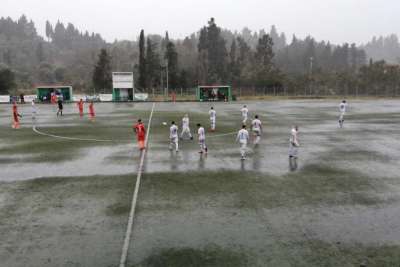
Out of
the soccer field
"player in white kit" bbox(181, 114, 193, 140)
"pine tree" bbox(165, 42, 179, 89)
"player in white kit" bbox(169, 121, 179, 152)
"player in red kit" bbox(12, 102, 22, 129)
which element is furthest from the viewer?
"pine tree" bbox(165, 42, 179, 89)

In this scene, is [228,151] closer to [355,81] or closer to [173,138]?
[173,138]

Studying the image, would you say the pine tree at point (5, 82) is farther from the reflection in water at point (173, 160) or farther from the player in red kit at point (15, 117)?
the reflection in water at point (173, 160)

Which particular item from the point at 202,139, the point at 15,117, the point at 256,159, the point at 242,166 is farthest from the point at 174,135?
the point at 15,117

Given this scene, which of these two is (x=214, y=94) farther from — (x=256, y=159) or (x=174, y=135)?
(x=256, y=159)

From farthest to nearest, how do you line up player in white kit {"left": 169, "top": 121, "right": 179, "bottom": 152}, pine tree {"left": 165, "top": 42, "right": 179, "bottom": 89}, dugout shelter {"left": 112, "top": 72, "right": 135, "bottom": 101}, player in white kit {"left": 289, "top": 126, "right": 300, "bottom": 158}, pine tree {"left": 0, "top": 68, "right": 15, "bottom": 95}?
pine tree {"left": 165, "top": 42, "right": 179, "bottom": 89}, pine tree {"left": 0, "top": 68, "right": 15, "bottom": 95}, dugout shelter {"left": 112, "top": 72, "right": 135, "bottom": 101}, player in white kit {"left": 169, "top": 121, "right": 179, "bottom": 152}, player in white kit {"left": 289, "top": 126, "right": 300, "bottom": 158}

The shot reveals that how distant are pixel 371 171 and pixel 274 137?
9.25 m

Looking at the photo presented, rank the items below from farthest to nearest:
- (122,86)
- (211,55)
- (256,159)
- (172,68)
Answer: (211,55), (172,68), (122,86), (256,159)

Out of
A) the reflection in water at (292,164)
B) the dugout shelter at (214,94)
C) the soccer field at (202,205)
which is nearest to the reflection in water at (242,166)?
the soccer field at (202,205)

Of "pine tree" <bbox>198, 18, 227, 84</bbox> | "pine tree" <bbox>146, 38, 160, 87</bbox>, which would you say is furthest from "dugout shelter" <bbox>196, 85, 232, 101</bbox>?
"pine tree" <bbox>198, 18, 227, 84</bbox>

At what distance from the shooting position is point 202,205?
1173 cm

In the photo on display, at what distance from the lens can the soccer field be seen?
28.5ft

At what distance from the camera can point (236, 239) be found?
30.7ft

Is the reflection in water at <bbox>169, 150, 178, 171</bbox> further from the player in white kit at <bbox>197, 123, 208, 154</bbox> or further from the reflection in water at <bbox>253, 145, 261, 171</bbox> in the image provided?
the reflection in water at <bbox>253, 145, 261, 171</bbox>

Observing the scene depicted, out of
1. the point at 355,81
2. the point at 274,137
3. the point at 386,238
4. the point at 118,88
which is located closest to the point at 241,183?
the point at 386,238
